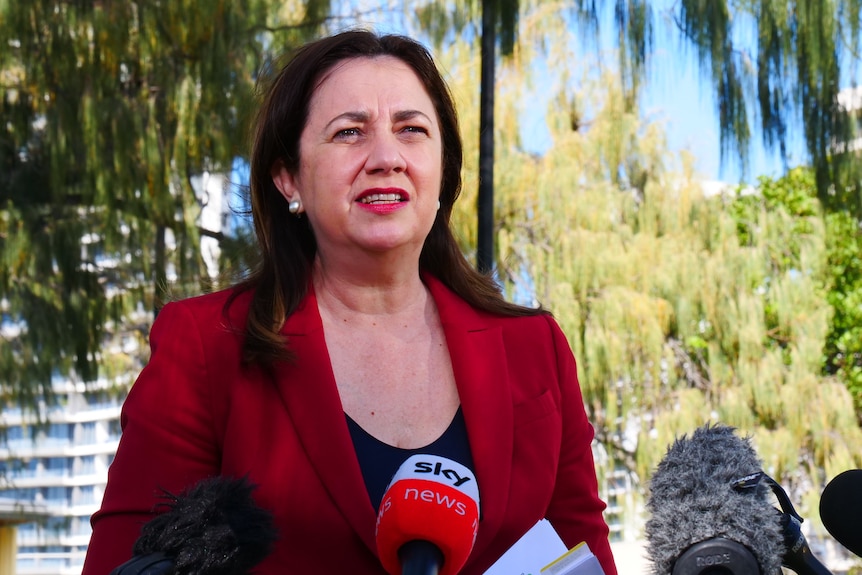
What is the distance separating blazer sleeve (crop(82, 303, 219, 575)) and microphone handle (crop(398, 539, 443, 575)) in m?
0.48

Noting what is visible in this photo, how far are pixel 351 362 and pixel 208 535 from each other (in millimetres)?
709

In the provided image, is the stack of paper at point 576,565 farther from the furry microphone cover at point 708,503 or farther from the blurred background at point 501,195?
the blurred background at point 501,195

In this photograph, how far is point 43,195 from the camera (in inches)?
223

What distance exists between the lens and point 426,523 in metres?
0.97

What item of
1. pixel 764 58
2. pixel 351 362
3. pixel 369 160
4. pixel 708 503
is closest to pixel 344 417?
pixel 351 362

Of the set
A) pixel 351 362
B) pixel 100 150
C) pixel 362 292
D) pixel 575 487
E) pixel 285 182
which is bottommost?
pixel 575 487

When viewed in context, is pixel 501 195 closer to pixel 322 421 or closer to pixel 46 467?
pixel 46 467

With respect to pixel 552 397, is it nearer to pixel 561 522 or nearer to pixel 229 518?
pixel 561 522

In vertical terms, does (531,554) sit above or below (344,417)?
below

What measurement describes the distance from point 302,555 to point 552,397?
18.8 inches

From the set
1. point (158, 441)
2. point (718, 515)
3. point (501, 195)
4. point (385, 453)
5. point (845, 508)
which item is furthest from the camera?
point (501, 195)

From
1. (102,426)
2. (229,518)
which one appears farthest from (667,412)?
(229,518)

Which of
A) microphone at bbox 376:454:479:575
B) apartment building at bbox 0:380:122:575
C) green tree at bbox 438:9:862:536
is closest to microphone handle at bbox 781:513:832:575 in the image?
microphone at bbox 376:454:479:575

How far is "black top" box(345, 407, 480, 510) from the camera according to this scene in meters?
1.51
